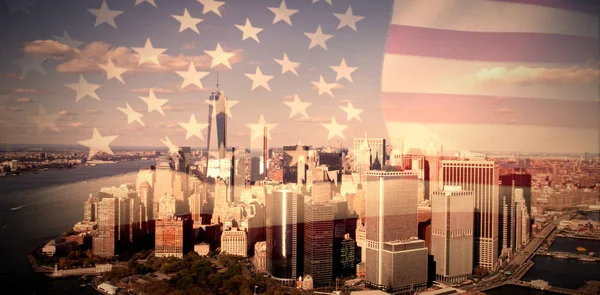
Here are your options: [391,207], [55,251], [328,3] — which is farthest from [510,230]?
[55,251]

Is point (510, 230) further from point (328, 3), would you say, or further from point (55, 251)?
point (55, 251)

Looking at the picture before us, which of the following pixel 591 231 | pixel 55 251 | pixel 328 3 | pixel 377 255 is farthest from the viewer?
pixel 591 231

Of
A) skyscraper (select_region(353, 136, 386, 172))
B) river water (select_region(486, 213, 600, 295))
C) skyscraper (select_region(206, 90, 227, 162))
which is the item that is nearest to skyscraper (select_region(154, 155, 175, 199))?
skyscraper (select_region(206, 90, 227, 162))

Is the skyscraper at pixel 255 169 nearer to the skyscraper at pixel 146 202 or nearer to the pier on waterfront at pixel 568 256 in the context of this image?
the skyscraper at pixel 146 202

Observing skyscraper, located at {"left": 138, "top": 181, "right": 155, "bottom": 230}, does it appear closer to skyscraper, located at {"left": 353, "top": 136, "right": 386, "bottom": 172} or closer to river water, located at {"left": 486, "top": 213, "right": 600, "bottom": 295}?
skyscraper, located at {"left": 353, "top": 136, "right": 386, "bottom": 172}

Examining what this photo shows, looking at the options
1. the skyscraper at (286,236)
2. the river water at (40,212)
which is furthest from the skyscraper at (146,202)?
the skyscraper at (286,236)

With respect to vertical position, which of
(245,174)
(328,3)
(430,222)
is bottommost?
(430,222)
